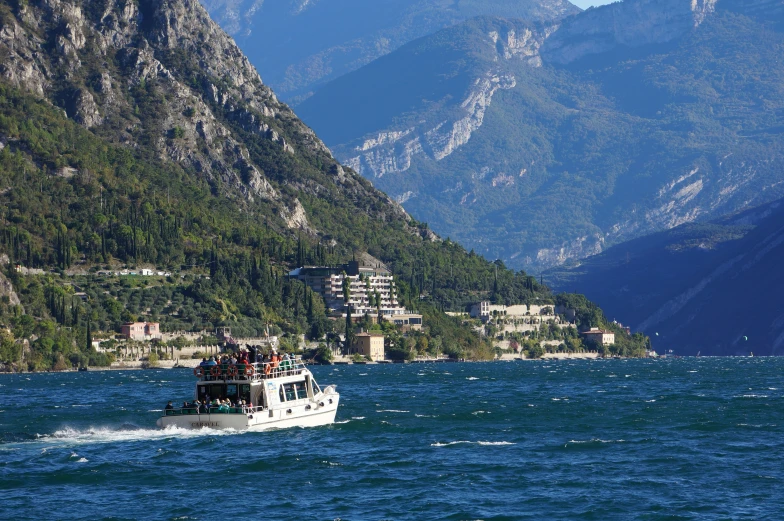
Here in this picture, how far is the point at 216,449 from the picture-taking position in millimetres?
109062

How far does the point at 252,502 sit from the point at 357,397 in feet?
276

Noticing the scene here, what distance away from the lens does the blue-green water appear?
8612 centimetres

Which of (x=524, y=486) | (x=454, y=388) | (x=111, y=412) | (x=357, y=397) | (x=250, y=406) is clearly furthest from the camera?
(x=454, y=388)

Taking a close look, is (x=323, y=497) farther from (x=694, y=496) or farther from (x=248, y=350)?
(x=248, y=350)

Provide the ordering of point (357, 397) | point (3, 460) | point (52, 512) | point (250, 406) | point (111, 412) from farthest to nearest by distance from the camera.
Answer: point (357, 397) < point (111, 412) < point (250, 406) < point (3, 460) < point (52, 512)

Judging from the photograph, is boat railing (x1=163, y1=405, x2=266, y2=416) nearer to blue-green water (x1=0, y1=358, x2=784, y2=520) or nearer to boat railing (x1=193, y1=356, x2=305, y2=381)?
blue-green water (x1=0, y1=358, x2=784, y2=520)

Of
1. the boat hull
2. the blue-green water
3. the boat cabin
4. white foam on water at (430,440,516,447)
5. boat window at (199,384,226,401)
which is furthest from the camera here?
boat window at (199,384,226,401)

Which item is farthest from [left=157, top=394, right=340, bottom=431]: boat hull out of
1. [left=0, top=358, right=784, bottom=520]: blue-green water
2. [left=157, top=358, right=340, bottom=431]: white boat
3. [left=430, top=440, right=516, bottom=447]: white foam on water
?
[left=430, top=440, right=516, bottom=447]: white foam on water

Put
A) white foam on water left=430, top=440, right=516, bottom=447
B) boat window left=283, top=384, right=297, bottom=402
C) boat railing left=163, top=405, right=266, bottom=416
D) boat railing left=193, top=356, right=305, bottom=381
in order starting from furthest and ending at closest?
boat window left=283, top=384, right=297, bottom=402, boat railing left=193, top=356, right=305, bottom=381, boat railing left=163, top=405, right=266, bottom=416, white foam on water left=430, top=440, right=516, bottom=447

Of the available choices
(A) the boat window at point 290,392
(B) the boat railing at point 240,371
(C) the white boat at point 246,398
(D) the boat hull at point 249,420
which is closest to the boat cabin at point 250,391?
(C) the white boat at point 246,398

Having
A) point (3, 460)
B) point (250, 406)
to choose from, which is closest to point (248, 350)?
point (250, 406)

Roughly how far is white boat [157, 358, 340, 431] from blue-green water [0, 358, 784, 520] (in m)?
1.48

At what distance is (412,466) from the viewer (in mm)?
101875

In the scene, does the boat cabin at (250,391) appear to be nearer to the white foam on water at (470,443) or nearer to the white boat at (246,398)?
the white boat at (246,398)
